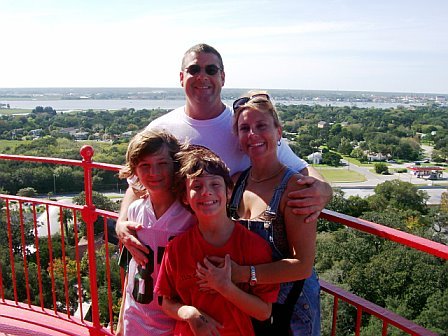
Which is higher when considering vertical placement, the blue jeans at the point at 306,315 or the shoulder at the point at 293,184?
the shoulder at the point at 293,184

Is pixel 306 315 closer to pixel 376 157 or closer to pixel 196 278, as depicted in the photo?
pixel 196 278

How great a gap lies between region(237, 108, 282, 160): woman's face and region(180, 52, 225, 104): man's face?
0.56 m

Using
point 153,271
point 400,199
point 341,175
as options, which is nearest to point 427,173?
point 341,175

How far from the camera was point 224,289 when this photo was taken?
1.75 metres

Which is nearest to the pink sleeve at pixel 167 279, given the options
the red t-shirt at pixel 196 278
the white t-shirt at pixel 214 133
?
the red t-shirt at pixel 196 278

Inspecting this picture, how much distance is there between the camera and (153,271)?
2.11 metres

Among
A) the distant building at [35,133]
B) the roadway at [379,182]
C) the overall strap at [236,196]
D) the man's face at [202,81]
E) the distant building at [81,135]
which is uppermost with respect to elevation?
the man's face at [202,81]

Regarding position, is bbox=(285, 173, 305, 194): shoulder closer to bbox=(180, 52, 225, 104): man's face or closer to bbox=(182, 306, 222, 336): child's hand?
bbox=(182, 306, 222, 336): child's hand

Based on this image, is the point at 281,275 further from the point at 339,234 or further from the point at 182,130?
the point at 339,234

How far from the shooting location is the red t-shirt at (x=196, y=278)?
182cm

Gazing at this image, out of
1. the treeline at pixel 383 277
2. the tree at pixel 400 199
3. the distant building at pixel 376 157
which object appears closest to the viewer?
the treeline at pixel 383 277

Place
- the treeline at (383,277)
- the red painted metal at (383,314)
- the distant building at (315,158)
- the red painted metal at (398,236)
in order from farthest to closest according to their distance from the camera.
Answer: the distant building at (315,158), the treeline at (383,277), the red painted metal at (383,314), the red painted metal at (398,236)

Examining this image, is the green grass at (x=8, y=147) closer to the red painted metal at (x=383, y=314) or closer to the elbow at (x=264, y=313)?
the red painted metal at (x=383, y=314)

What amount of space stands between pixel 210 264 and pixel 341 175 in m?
52.4
